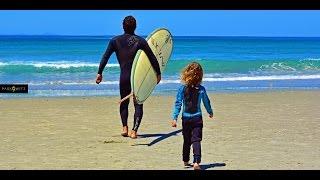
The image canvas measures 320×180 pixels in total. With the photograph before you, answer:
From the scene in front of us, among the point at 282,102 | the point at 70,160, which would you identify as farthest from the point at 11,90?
the point at 282,102

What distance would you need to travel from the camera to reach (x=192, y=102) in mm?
5531

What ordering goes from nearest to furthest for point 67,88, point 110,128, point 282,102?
point 110,128 → point 282,102 → point 67,88

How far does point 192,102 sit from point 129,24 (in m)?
2.14

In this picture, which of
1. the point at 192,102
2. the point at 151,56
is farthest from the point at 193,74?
the point at 151,56

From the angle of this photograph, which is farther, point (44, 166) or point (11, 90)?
point (11, 90)

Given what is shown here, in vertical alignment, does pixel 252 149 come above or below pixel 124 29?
below

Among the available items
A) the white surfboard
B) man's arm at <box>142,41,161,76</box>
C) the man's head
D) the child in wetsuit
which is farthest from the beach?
the man's head

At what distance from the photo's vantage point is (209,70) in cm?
2570

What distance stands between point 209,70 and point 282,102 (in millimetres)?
13489

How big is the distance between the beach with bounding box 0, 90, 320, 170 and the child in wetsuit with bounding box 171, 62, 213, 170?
0.45 metres

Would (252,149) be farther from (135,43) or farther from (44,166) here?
(44,166)

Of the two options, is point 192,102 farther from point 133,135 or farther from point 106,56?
point 133,135

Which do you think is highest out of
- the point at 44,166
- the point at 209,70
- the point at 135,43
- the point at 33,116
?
the point at 209,70
